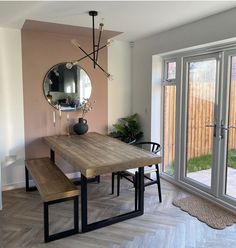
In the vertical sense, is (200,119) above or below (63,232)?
above

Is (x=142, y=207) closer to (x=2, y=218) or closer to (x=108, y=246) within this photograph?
(x=108, y=246)

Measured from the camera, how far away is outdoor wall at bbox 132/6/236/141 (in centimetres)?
313

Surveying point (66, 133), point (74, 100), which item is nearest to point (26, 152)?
point (66, 133)

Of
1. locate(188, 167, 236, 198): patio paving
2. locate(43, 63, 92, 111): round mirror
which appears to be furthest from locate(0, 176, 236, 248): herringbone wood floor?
locate(43, 63, 92, 111): round mirror

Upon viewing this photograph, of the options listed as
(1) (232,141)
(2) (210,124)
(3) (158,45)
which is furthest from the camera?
(3) (158,45)

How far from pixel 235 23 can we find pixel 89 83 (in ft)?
7.82

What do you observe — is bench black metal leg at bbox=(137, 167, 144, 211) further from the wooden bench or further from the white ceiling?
the white ceiling

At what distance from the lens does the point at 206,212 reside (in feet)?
10.7

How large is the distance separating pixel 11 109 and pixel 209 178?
3.04 m

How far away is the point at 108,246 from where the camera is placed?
8.44 ft

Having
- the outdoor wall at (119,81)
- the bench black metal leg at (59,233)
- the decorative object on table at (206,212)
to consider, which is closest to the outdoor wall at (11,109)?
the outdoor wall at (119,81)

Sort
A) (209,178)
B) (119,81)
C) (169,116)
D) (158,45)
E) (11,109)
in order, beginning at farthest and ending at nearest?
(119,81)
(169,116)
(158,45)
(11,109)
(209,178)

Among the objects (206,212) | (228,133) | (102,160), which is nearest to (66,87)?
(102,160)

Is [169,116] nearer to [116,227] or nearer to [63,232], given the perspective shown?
[116,227]
